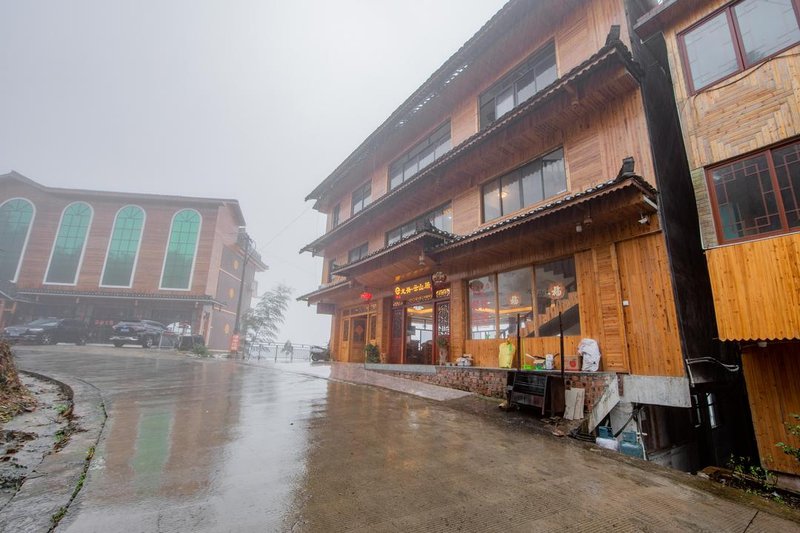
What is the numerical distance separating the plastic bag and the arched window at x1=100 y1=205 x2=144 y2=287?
3311 cm

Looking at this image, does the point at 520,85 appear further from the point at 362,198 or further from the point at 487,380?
the point at 362,198

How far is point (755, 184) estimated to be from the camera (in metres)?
6.71

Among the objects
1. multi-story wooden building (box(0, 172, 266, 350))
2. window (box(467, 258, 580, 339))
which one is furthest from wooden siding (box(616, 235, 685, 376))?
multi-story wooden building (box(0, 172, 266, 350))

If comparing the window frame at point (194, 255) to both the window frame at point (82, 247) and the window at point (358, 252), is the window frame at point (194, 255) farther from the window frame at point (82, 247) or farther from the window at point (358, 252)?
the window at point (358, 252)

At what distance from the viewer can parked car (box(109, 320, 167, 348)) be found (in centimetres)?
2142

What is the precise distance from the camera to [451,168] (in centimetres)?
1241

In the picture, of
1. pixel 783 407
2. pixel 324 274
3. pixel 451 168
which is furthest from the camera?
pixel 324 274

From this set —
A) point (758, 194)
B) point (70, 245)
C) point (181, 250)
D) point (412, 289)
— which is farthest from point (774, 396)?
point (70, 245)

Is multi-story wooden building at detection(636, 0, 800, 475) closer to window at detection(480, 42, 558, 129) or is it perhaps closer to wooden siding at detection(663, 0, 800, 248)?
wooden siding at detection(663, 0, 800, 248)

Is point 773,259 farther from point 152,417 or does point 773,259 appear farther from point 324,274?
point 324,274

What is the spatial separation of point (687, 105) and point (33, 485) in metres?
11.8

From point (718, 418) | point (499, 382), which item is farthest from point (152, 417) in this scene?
point (718, 418)

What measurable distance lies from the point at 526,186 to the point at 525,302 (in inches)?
141

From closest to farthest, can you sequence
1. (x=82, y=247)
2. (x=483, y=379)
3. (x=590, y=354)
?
(x=590, y=354)
(x=483, y=379)
(x=82, y=247)
